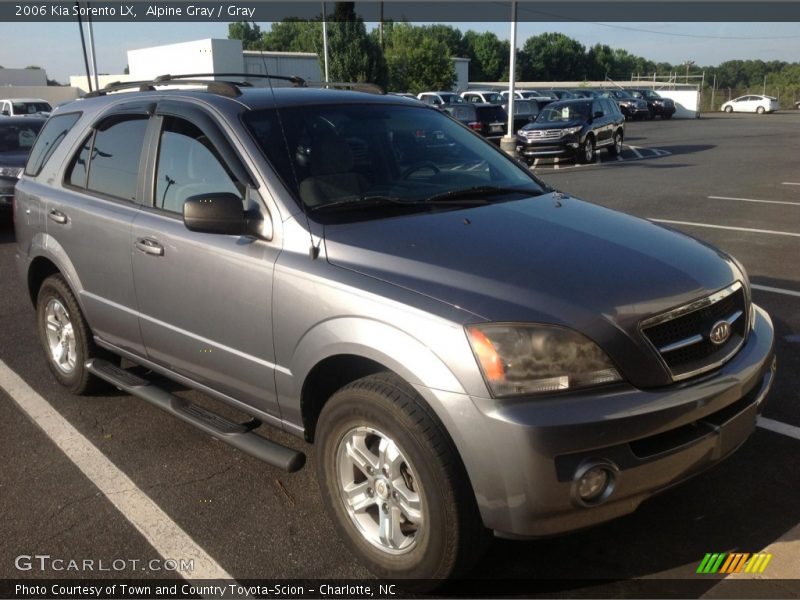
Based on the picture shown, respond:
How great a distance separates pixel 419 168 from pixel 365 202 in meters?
0.54

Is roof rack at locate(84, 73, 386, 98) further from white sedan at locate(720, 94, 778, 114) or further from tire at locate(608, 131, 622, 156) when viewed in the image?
white sedan at locate(720, 94, 778, 114)

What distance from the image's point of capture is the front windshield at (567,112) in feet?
68.3

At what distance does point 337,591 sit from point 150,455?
164 centimetres

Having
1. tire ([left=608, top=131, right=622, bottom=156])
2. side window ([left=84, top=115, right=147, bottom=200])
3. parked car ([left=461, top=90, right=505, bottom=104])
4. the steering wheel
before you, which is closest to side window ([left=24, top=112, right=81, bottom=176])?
side window ([left=84, top=115, right=147, bottom=200])

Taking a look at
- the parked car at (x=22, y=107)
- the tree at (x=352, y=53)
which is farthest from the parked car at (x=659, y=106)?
the parked car at (x=22, y=107)

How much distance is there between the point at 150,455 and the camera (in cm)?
409

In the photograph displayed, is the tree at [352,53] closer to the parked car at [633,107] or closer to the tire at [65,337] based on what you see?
the parked car at [633,107]

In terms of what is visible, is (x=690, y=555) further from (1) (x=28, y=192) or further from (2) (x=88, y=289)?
(1) (x=28, y=192)

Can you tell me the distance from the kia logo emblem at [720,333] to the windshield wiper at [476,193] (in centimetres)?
124

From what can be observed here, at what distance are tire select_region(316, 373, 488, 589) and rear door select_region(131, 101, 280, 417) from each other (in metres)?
0.49

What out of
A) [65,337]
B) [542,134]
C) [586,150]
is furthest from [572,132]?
[65,337]

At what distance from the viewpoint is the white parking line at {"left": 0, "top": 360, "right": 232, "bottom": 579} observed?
10.5 feet

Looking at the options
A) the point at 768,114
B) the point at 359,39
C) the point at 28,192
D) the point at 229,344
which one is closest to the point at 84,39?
the point at 359,39

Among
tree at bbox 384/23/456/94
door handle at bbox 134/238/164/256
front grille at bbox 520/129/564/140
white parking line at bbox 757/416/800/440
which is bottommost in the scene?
white parking line at bbox 757/416/800/440
